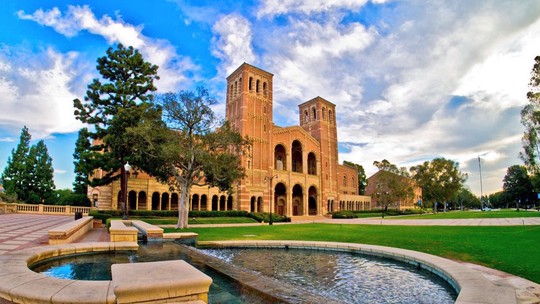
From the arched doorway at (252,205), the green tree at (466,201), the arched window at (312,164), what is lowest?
the green tree at (466,201)

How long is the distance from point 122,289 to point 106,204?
116ft

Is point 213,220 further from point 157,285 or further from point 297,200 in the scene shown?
point 157,285

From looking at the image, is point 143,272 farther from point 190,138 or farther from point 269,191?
point 269,191

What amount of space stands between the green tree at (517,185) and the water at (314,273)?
310 ft

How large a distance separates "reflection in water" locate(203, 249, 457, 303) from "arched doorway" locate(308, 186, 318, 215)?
147 ft

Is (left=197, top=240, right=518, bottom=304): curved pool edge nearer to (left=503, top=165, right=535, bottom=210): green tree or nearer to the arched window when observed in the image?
the arched window

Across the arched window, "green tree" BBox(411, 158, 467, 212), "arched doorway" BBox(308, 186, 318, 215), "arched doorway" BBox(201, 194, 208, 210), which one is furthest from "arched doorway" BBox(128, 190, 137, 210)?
"green tree" BBox(411, 158, 467, 212)

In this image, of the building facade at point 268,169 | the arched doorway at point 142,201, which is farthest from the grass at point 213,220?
the arched doorway at point 142,201

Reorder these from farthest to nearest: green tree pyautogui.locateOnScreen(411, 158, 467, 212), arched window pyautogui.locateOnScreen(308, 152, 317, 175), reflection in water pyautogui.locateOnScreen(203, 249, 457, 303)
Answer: green tree pyautogui.locateOnScreen(411, 158, 467, 212) → arched window pyautogui.locateOnScreen(308, 152, 317, 175) → reflection in water pyautogui.locateOnScreen(203, 249, 457, 303)

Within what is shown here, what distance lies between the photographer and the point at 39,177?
1612 inches

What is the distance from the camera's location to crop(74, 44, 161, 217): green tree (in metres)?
24.0

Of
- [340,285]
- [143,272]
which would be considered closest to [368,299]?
[340,285]

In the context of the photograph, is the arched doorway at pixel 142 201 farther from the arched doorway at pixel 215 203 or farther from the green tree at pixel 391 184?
the green tree at pixel 391 184

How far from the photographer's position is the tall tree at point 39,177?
40.3m
